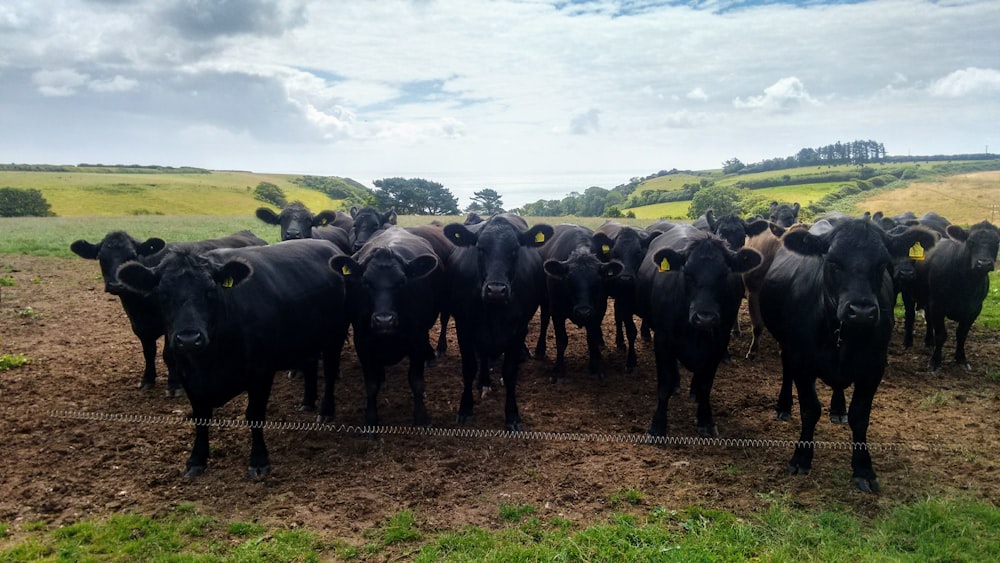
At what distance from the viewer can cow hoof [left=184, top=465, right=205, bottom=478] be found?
5973 millimetres

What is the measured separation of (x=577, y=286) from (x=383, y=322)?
3.15 m

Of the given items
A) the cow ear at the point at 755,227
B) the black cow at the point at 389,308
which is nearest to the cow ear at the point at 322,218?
the black cow at the point at 389,308

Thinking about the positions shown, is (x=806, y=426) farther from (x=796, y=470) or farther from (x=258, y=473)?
(x=258, y=473)

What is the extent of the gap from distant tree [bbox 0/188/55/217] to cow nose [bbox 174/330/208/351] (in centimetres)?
6398

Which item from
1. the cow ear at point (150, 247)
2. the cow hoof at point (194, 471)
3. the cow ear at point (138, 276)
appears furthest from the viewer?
the cow ear at point (150, 247)

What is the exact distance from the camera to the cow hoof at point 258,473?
235 inches

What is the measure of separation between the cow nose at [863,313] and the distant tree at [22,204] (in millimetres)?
68152

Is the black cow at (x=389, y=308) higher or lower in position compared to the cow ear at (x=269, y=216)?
lower

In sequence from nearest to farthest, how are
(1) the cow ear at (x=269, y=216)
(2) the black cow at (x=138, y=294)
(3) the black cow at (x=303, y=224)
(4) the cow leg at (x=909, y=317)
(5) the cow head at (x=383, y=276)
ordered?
(5) the cow head at (x=383, y=276)
(2) the black cow at (x=138, y=294)
(4) the cow leg at (x=909, y=317)
(3) the black cow at (x=303, y=224)
(1) the cow ear at (x=269, y=216)

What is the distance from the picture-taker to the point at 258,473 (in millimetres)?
6027

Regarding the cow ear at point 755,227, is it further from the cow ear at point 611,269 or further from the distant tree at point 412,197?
the distant tree at point 412,197

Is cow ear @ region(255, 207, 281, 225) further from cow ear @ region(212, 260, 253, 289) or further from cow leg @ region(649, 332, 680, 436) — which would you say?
cow leg @ region(649, 332, 680, 436)

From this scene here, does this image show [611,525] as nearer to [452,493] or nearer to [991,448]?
[452,493]

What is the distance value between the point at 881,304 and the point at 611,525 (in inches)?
Result: 128
